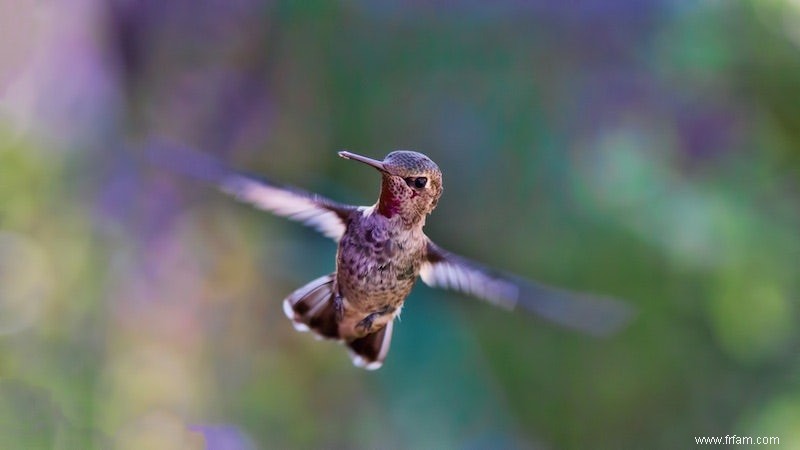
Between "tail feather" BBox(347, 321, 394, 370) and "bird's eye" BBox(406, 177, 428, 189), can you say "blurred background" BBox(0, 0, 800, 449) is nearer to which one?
"tail feather" BBox(347, 321, 394, 370)

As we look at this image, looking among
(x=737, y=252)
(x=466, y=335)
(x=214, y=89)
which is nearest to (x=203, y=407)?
(x=466, y=335)

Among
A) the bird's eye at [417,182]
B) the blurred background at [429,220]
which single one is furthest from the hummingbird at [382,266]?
the blurred background at [429,220]

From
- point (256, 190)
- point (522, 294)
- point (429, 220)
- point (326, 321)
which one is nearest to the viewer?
point (522, 294)

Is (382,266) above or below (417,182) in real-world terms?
below

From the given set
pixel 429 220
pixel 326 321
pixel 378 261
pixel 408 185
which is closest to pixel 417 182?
pixel 408 185

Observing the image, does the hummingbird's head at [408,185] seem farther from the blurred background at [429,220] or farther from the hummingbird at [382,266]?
the blurred background at [429,220]

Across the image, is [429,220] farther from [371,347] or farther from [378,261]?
[378,261]

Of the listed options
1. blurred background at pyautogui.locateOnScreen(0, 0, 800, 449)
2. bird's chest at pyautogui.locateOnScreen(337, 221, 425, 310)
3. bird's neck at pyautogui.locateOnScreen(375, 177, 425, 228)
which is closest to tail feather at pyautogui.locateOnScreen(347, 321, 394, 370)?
bird's chest at pyautogui.locateOnScreen(337, 221, 425, 310)
